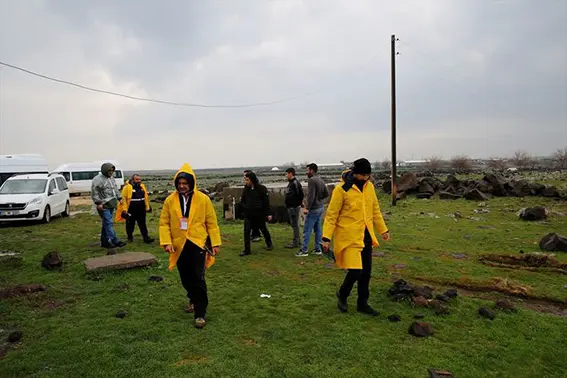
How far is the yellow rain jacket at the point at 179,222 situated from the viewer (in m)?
4.64

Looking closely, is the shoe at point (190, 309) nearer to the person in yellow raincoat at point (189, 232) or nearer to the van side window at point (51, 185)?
the person in yellow raincoat at point (189, 232)

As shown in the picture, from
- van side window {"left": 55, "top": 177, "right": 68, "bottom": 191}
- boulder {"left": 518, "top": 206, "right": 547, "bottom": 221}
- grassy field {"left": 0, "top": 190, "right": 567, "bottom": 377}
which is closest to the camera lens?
grassy field {"left": 0, "top": 190, "right": 567, "bottom": 377}

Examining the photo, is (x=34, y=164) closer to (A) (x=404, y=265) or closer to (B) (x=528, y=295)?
(A) (x=404, y=265)

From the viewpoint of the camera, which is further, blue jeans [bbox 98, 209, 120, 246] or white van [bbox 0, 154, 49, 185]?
white van [bbox 0, 154, 49, 185]

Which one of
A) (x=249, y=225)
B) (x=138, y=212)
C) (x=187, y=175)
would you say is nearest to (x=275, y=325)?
(x=187, y=175)

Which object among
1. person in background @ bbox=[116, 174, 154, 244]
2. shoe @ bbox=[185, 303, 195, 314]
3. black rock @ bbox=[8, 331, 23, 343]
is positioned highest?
person in background @ bbox=[116, 174, 154, 244]

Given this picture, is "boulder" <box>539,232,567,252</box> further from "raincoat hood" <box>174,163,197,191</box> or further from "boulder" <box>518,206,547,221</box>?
"raincoat hood" <box>174,163,197,191</box>

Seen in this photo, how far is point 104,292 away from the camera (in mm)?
6016

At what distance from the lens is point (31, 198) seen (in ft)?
45.0

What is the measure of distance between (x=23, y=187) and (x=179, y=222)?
12890 millimetres

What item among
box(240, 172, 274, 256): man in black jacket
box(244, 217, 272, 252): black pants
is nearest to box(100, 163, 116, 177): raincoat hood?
box(240, 172, 274, 256): man in black jacket

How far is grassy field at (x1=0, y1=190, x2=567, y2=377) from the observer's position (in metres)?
3.76

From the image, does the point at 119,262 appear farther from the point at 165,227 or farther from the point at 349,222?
the point at 349,222

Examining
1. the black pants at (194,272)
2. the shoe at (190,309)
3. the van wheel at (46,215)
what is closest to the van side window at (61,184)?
the van wheel at (46,215)
